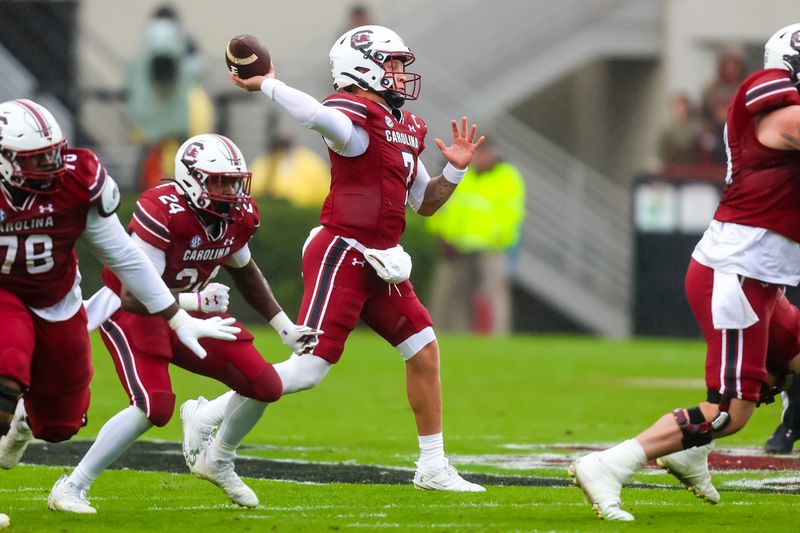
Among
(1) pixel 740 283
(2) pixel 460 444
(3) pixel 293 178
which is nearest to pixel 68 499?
(1) pixel 740 283

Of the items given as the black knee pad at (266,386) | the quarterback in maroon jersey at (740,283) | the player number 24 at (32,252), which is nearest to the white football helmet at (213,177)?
the black knee pad at (266,386)

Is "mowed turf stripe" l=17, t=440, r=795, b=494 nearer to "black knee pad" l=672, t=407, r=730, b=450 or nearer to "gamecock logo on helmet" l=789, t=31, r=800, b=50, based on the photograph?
"black knee pad" l=672, t=407, r=730, b=450

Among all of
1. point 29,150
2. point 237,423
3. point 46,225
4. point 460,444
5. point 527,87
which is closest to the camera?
point 29,150

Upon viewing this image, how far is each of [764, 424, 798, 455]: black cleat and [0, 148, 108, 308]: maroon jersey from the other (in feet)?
13.0

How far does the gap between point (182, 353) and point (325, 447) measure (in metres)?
2.18

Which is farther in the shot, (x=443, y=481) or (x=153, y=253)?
(x=443, y=481)

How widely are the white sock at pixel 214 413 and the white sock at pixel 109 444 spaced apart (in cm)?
59

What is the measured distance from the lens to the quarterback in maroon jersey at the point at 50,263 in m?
5.65

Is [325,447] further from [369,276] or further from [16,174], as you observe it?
[16,174]

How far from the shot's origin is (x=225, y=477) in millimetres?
6344

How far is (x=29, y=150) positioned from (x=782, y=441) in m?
4.33

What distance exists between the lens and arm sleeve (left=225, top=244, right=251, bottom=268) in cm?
664

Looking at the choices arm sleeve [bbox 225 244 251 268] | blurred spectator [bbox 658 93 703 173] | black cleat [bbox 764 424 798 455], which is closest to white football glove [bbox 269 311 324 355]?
arm sleeve [bbox 225 244 251 268]

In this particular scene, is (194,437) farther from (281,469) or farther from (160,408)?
(281,469)
